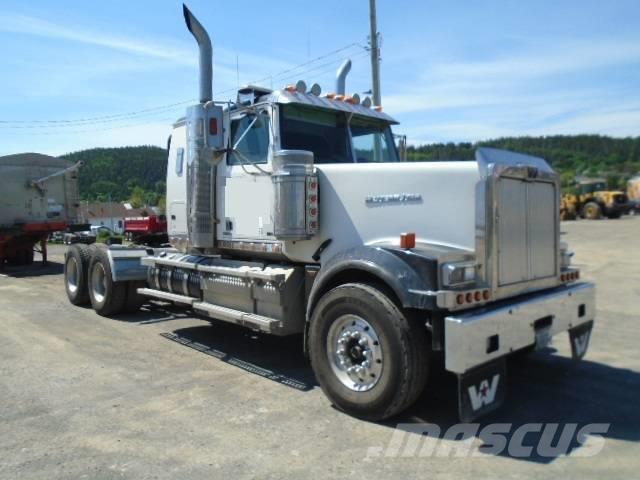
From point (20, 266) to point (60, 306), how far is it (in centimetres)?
853

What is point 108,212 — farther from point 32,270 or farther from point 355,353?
point 355,353

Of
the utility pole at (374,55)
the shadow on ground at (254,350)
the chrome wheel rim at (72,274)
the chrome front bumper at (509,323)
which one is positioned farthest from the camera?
the utility pole at (374,55)

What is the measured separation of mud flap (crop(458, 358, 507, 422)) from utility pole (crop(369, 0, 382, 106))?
13699mm

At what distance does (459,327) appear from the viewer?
3908 millimetres

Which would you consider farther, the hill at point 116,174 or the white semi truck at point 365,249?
the hill at point 116,174

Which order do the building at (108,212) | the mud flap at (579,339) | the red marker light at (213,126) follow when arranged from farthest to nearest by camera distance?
1. the building at (108,212)
2. the red marker light at (213,126)
3. the mud flap at (579,339)

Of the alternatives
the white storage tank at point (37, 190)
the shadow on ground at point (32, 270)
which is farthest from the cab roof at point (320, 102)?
the white storage tank at point (37, 190)

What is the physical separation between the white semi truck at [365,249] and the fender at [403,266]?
1cm

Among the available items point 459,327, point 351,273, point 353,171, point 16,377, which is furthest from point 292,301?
point 16,377

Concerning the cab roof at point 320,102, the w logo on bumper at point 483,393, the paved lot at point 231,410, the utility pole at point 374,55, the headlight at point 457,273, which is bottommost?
the paved lot at point 231,410

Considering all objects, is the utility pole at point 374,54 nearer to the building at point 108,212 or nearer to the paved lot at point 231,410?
the paved lot at point 231,410

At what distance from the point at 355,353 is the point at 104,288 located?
563cm

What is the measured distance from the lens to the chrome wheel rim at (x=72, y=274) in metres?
9.66

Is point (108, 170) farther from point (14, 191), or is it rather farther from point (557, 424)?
point (557, 424)
